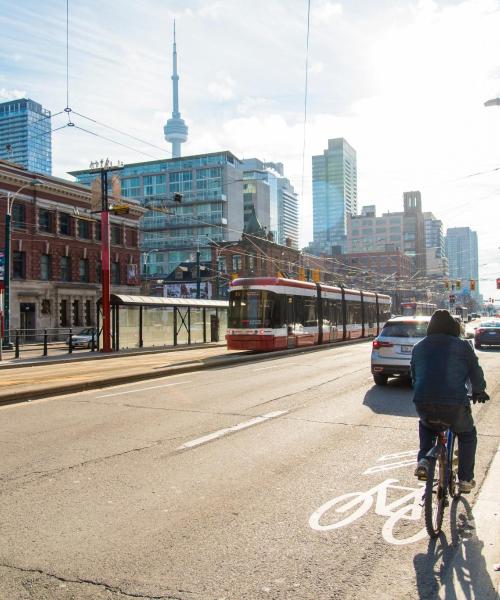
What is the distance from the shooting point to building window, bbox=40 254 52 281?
49097 millimetres

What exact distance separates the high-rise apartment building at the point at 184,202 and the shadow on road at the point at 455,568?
100721mm

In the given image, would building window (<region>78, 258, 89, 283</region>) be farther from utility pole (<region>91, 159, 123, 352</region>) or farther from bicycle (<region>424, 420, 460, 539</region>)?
bicycle (<region>424, 420, 460, 539</region>)

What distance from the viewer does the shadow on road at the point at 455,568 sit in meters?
3.64

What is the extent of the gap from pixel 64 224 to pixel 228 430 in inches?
1826

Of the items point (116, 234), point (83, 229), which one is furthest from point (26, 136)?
point (83, 229)

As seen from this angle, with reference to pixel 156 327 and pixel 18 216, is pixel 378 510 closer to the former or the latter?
pixel 156 327

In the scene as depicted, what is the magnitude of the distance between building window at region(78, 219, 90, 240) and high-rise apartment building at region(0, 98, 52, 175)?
5862 millimetres

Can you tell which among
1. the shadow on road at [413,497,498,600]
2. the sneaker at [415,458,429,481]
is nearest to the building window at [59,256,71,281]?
the sneaker at [415,458,429,481]

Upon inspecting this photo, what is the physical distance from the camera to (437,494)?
4.63 metres

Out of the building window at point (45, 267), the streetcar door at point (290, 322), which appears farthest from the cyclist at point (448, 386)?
the building window at point (45, 267)

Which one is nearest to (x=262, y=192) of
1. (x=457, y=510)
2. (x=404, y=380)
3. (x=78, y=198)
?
(x=78, y=198)

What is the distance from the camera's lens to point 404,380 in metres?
14.8

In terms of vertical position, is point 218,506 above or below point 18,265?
below

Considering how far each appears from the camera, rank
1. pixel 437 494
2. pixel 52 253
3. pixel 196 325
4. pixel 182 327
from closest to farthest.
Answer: pixel 437 494 → pixel 182 327 → pixel 196 325 → pixel 52 253
